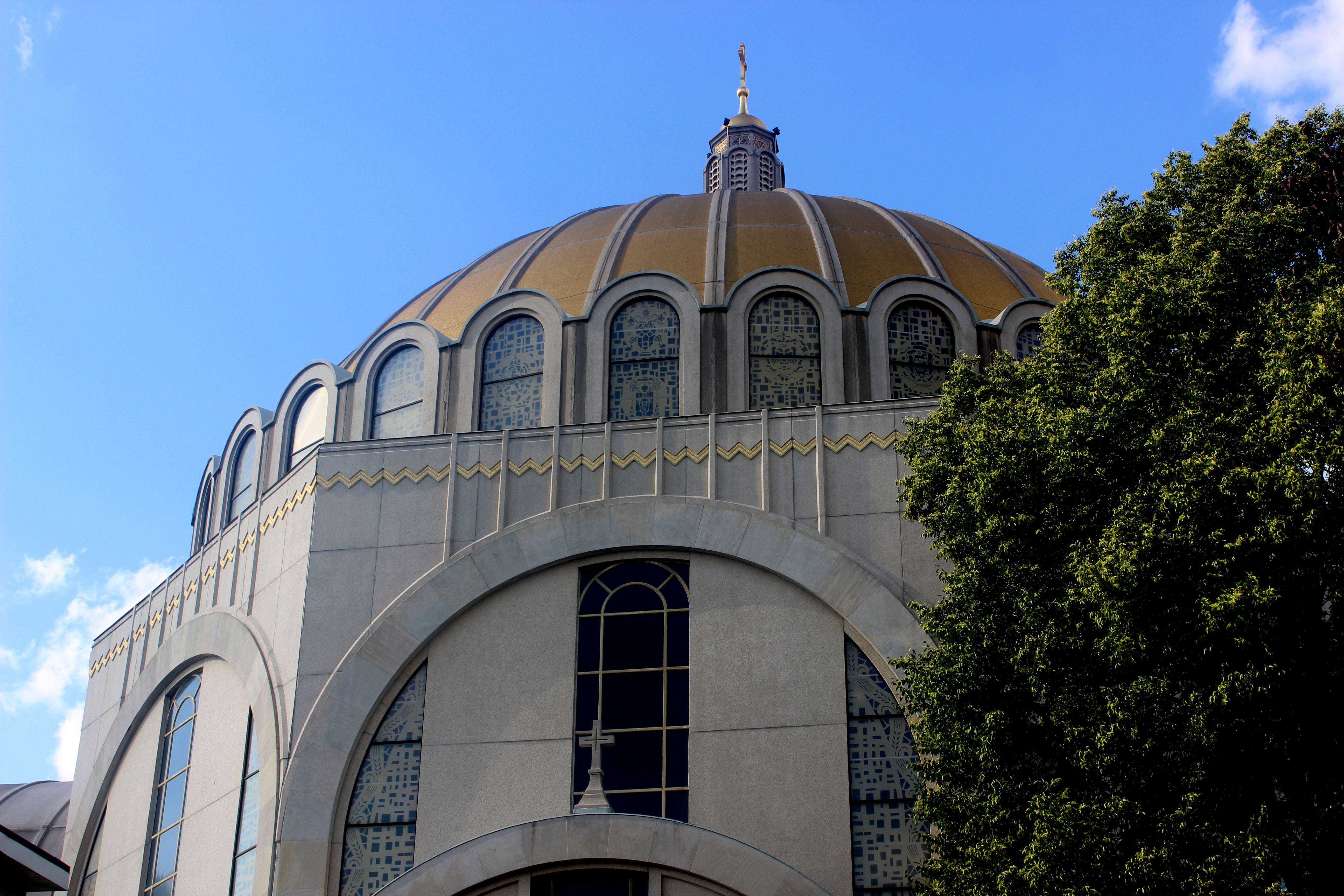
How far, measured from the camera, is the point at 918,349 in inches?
930

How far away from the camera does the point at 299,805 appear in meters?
19.0

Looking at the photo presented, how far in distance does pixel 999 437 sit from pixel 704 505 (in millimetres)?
5898

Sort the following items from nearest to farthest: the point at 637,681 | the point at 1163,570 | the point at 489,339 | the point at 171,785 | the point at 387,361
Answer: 1. the point at 1163,570
2. the point at 637,681
3. the point at 171,785
4. the point at 489,339
5. the point at 387,361

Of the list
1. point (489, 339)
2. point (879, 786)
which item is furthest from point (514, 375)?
point (879, 786)

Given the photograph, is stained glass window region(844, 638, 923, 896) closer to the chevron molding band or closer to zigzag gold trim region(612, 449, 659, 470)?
zigzag gold trim region(612, 449, 659, 470)

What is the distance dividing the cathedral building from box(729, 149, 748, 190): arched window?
10.2 m

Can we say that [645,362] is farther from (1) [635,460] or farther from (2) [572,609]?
(2) [572,609]

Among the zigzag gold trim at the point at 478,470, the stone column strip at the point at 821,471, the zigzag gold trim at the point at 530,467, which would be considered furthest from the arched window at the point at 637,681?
the zigzag gold trim at the point at 478,470

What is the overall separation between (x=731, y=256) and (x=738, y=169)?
1145 cm

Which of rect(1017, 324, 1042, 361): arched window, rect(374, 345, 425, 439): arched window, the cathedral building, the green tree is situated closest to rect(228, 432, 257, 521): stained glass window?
the cathedral building

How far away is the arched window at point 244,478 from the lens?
25.9 metres

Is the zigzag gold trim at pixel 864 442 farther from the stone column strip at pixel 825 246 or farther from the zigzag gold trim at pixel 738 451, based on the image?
the stone column strip at pixel 825 246

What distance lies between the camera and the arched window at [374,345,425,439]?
24.0 m

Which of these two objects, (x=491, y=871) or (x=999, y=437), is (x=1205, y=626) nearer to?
(x=999, y=437)
